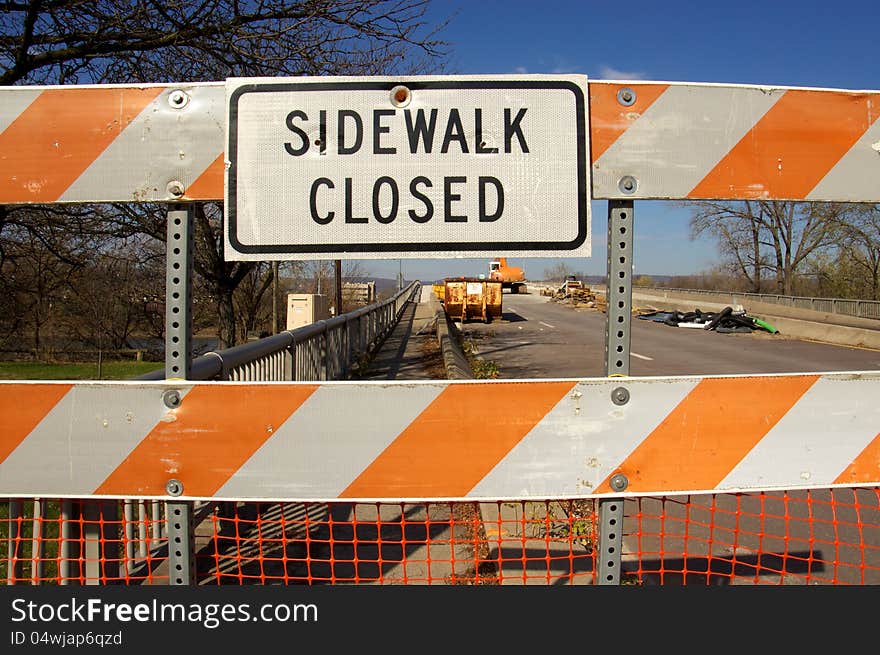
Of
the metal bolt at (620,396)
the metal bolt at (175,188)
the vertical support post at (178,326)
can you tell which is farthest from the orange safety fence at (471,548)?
the metal bolt at (175,188)

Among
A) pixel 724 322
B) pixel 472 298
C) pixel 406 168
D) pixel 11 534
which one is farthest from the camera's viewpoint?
pixel 472 298

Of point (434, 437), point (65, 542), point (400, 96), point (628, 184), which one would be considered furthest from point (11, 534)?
point (628, 184)

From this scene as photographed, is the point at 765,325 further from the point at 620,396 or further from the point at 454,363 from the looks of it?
the point at 620,396

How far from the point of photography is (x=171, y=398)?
1.94 metres

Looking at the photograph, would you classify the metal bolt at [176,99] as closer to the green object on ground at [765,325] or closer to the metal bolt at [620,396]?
the metal bolt at [620,396]

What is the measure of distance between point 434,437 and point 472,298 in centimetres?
2780

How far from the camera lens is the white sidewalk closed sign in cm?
192

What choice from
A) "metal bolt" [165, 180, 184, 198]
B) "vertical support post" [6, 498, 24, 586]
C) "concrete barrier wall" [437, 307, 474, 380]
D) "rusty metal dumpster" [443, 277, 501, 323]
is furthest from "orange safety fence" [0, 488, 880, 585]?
"rusty metal dumpster" [443, 277, 501, 323]

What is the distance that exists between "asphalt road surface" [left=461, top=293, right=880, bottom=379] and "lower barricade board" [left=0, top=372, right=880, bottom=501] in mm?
8538

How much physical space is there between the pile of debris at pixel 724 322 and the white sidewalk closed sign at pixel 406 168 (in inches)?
965

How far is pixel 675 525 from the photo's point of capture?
5.21 metres

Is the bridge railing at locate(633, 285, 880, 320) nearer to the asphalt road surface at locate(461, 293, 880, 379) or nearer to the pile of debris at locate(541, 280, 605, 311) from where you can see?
the asphalt road surface at locate(461, 293, 880, 379)

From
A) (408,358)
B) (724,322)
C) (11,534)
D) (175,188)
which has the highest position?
(175,188)

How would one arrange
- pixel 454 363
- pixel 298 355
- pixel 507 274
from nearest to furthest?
pixel 298 355, pixel 454 363, pixel 507 274
